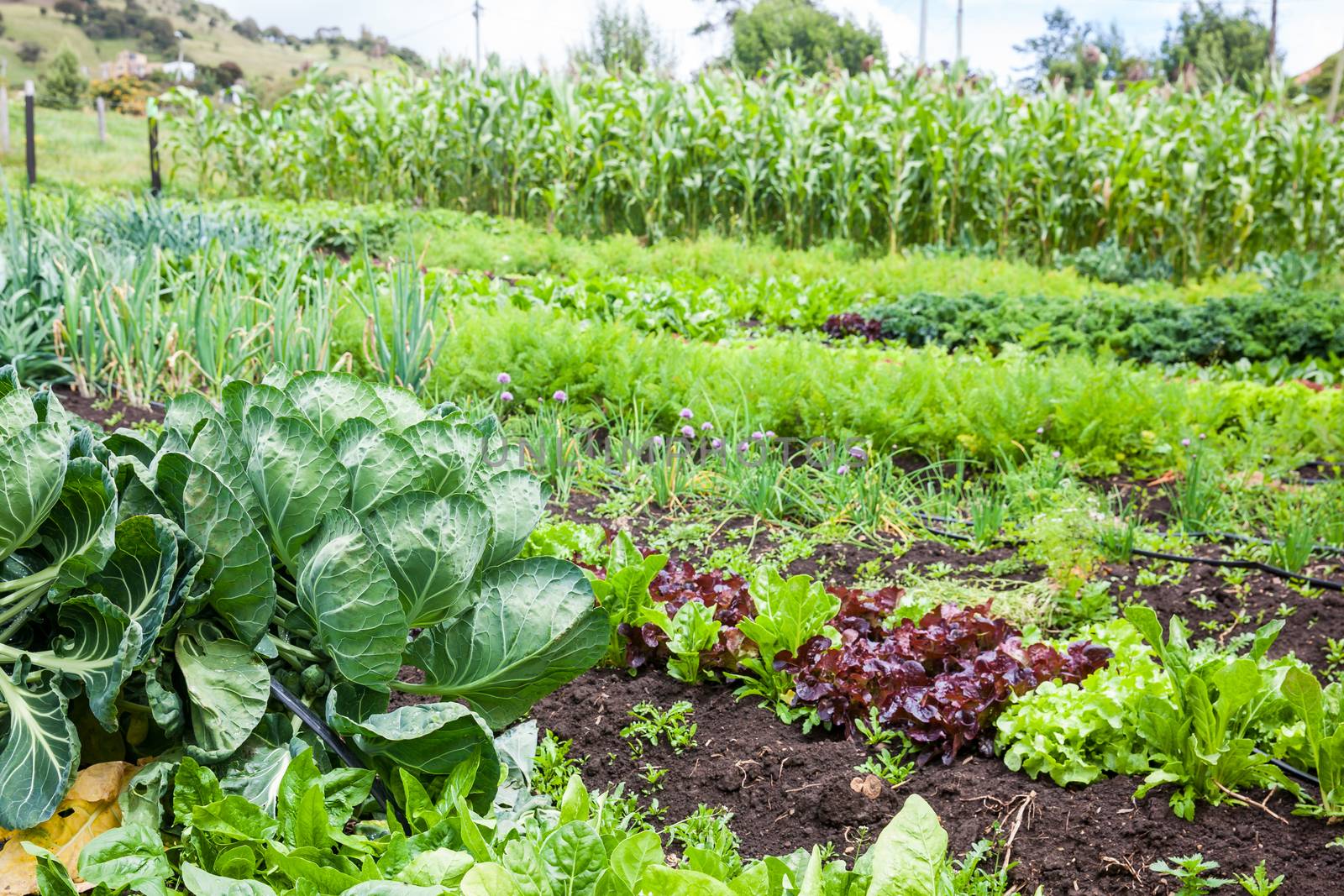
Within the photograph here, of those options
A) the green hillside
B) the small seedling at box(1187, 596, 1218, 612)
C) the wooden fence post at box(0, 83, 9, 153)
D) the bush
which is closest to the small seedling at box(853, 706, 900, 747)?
the small seedling at box(1187, 596, 1218, 612)

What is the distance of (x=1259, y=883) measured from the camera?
5.46ft

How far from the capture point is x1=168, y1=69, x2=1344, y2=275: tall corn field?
36.8 ft

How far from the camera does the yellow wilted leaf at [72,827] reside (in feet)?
4.27

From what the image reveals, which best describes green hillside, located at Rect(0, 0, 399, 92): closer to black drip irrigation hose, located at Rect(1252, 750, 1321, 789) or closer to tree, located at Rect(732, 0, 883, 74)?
tree, located at Rect(732, 0, 883, 74)

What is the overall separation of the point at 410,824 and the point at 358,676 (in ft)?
0.76

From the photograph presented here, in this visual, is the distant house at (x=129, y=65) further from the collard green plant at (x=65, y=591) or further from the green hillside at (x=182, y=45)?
the collard green plant at (x=65, y=591)

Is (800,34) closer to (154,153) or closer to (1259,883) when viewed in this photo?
(154,153)

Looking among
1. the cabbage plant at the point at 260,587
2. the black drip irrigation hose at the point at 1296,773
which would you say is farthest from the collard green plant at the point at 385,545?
the black drip irrigation hose at the point at 1296,773

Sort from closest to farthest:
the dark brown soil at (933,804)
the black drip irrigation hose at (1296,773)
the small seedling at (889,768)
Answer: the dark brown soil at (933,804) < the black drip irrigation hose at (1296,773) < the small seedling at (889,768)

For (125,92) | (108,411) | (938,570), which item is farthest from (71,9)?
(938,570)

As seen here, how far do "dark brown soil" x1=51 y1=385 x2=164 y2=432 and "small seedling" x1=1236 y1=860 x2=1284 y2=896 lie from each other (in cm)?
395

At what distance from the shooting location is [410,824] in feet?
4.74

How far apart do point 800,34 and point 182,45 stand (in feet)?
121

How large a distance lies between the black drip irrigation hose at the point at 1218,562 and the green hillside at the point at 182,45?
47220 millimetres
